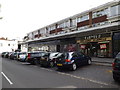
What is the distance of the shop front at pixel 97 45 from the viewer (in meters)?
20.3

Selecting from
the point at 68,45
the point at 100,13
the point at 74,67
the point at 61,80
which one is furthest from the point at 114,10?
the point at 61,80

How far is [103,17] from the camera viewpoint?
942 inches

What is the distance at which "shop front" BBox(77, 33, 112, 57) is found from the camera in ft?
66.5

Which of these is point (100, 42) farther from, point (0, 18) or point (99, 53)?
point (0, 18)

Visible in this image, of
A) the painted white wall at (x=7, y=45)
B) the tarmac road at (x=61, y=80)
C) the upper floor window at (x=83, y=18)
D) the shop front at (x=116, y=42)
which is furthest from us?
the painted white wall at (x=7, y=45)

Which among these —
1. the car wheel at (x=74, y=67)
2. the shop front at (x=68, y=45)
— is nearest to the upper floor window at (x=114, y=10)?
the shop front at (x=68, y=45)

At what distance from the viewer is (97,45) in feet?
73.2

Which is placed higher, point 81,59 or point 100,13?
point 100,13

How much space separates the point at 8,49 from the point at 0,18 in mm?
63705

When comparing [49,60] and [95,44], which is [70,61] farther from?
[95,44]

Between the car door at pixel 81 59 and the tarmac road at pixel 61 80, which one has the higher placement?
the car door at pixel 81 59

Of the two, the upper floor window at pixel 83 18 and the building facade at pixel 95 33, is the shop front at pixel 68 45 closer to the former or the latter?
the building facade at pixel 95 33

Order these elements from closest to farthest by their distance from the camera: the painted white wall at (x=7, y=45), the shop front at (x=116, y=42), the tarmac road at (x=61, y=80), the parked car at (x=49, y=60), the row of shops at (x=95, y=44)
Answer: the tarmac road at (x=61, y=80) < the parked car at (x=49, y=60) < the shop front at (x=116, y=42) < the row of shops at (x=95, y=44) < the painted white wall at (x=7, y=45)

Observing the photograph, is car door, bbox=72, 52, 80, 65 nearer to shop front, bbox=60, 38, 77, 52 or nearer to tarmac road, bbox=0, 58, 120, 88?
tarmac road, bbox=0, 58, 120, 88
